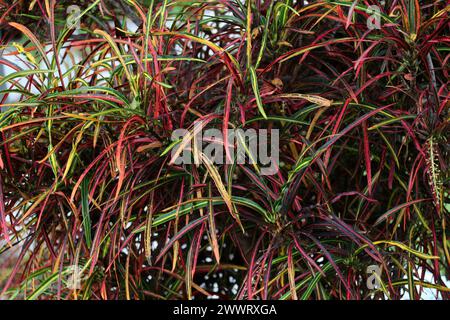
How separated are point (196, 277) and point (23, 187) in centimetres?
41

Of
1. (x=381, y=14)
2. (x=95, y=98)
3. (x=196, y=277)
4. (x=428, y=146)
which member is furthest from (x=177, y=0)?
(x=196, y=277)

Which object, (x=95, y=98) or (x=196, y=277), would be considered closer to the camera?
(x=95, y=98)

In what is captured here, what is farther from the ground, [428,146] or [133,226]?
[428,146]

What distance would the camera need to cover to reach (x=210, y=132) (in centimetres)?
88

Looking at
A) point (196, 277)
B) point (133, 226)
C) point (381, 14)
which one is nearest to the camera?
point (381, 14)

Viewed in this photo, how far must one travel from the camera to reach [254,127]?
3.10 ft

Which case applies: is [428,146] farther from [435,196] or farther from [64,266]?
[64,266]

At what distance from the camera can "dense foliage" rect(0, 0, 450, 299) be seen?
0.85m

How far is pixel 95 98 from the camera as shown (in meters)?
0.85

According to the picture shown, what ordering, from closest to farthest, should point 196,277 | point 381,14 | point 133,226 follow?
point 381,14, point 133,226, point 196,277

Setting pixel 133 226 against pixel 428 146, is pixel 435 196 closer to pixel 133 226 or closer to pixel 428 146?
pixel 428 146

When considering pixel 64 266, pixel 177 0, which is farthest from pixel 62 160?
pixel 177 0

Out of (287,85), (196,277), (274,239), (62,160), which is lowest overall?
(196,277)

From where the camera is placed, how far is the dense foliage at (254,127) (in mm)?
853
